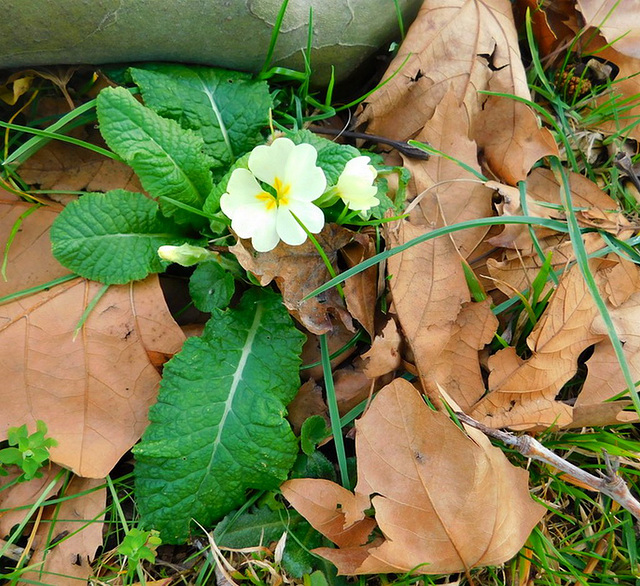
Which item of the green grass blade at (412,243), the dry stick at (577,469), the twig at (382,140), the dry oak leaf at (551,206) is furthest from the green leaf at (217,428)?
the dry oak leaf at (551,206)

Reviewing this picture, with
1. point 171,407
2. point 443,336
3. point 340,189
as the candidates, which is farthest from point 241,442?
point 340,189

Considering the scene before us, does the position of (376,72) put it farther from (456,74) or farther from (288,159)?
(288,159)

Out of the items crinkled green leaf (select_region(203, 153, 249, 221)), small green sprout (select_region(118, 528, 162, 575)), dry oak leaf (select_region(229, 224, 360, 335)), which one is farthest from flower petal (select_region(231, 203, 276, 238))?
small green sprout (select_region(118, 528, 162, 575))

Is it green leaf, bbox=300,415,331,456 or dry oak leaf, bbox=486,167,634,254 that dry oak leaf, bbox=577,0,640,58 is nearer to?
dry oak leaf, bbox=486,167,634,254

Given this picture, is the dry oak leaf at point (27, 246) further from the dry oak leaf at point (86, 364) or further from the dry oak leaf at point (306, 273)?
the dry oak leaf at point (306, 273)

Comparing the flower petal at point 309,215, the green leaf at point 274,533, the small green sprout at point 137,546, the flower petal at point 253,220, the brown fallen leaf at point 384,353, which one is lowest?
the small green sprout at point 137,546

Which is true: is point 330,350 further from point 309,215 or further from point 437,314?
point 309,215
